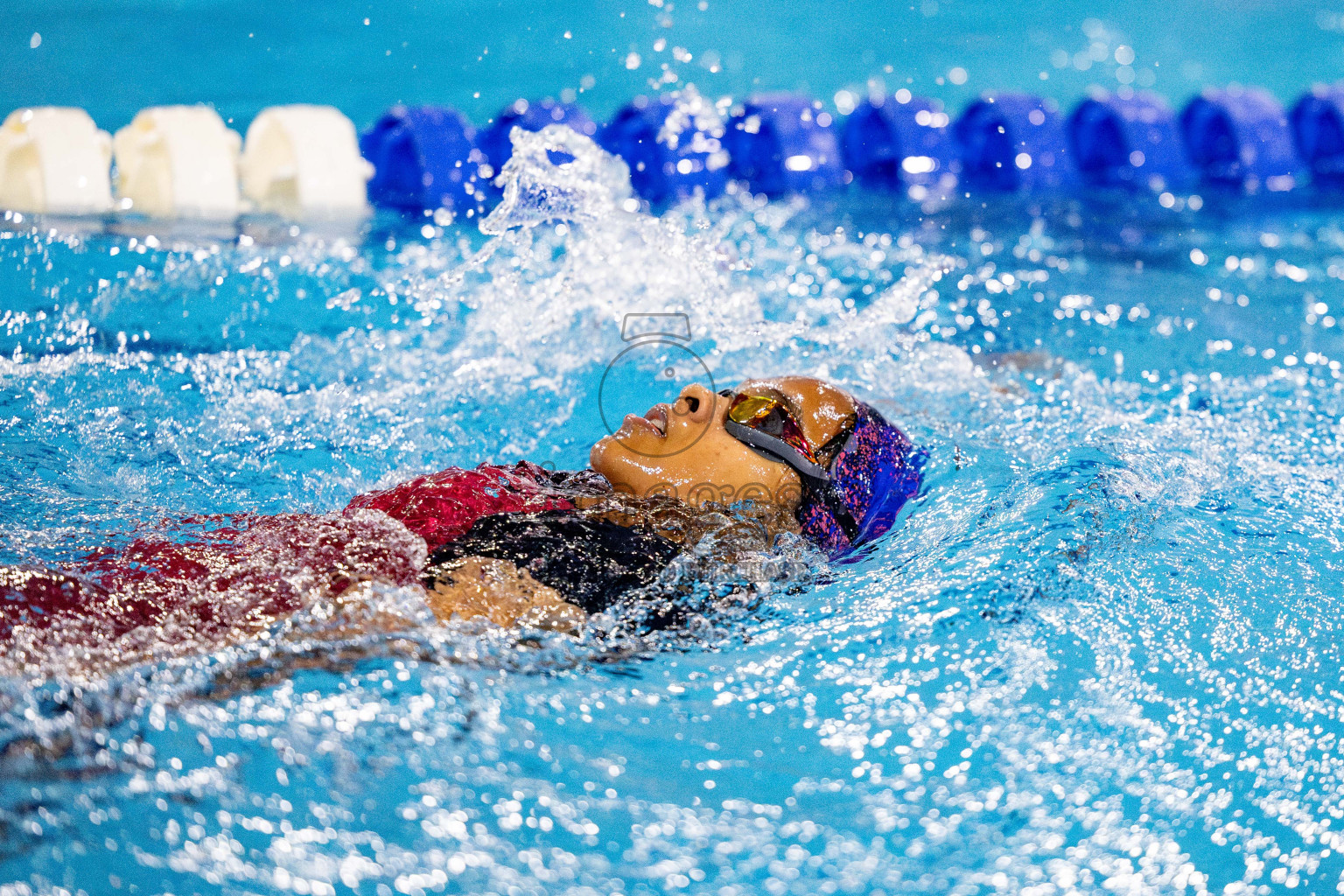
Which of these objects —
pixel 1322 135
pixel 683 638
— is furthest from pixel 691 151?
pixel 683 638

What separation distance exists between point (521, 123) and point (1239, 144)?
384cm

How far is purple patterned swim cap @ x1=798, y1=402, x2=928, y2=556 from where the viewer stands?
6.37 ft

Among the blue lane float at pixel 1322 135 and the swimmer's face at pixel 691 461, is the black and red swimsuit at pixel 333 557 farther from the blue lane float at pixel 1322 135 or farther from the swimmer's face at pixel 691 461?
the blue lane float at pixel 1322 135

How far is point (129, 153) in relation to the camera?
176 inches

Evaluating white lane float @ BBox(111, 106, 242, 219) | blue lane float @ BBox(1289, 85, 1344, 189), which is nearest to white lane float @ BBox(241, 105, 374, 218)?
white lane float @ BBox(111, 106, 242, 219)

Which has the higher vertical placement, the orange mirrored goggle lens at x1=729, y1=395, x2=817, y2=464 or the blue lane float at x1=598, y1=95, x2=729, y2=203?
the blue lane float at x1=598, y1=95, x2=729, y2=203

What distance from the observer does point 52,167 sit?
4.22 m

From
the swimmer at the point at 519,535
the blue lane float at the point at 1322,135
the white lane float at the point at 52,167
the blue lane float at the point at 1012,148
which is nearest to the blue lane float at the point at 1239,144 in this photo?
the blue lane float at the point at 1322,135

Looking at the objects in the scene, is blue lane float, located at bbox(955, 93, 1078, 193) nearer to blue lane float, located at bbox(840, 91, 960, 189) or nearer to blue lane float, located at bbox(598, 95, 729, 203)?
blue lane float, located at bbox(840, 91, 960, 189)

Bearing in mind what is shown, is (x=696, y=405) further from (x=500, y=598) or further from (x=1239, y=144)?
(x=1239, y=144)

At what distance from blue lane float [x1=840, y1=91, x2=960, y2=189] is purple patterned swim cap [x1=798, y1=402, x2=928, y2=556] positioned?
381 centimetres

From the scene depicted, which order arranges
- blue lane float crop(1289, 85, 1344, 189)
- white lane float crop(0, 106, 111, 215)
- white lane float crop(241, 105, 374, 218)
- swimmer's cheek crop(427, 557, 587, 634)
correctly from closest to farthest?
swimmer's cheek crop(427, 557, 587, 634) < white lane float crop(0, 106, 111, 215) < white lane float crop(241, 105, 374, 218) < blue lane float crop(1289, 85, 1344, 189)

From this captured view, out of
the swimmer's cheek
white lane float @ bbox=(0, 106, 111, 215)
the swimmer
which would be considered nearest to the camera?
the swimmer

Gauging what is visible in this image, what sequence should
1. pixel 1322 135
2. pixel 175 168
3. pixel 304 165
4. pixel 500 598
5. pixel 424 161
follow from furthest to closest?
1. pixel 1322 135
2. pixel 424 161
3. pixel 304 165
4. pixel 175 168
5. pixel 500 598
